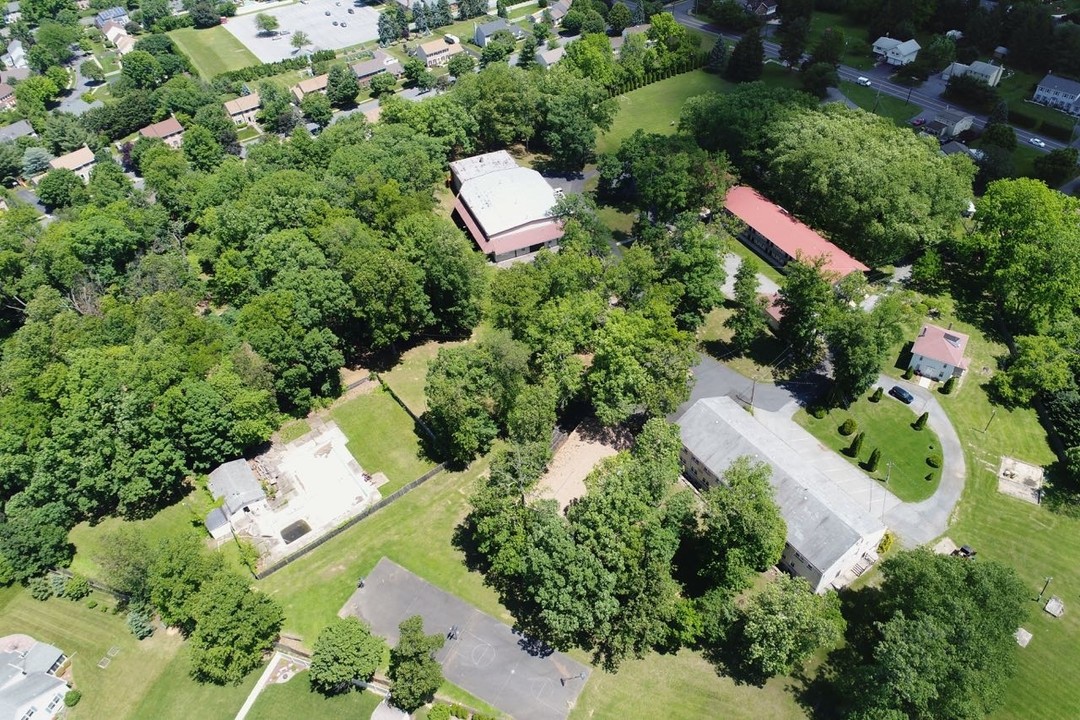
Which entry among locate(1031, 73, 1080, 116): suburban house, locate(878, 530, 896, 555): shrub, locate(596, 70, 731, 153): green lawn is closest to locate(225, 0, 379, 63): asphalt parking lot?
locate(596, 70, 731, 153): green lawn

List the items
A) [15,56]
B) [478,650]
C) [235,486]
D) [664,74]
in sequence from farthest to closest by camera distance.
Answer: [15,56], [664,74], [235,486], [478,650]

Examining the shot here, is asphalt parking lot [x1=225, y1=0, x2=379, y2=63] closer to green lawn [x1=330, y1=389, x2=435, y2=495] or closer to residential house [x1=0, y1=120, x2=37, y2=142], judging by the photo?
residential house [x1=0, y1=120, x2=37, y2=142]

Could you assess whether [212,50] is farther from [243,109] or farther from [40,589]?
[40,589]

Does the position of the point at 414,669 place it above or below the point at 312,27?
below

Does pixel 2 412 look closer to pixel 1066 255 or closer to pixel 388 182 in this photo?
pixel 388 182

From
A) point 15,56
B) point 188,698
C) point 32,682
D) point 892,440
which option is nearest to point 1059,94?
point 892,440

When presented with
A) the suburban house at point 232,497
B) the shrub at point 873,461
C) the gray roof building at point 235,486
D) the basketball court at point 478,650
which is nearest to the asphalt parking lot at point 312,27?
the gray roof building at point 235,486
